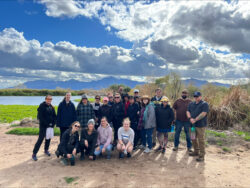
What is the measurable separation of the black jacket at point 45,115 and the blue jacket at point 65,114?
0.71 ft

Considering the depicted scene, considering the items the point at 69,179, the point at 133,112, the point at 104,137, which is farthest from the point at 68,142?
the point at 133,112

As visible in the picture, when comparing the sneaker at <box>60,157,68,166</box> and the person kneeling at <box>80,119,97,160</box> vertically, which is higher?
the person kneeling at <box>80,119,97,160</box>

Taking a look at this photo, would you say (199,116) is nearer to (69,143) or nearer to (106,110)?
(106,110)

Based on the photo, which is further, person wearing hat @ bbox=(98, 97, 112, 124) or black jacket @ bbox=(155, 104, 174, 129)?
person wearing hat @ bbox=(98, 97, 112, 124)

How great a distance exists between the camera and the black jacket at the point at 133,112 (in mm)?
6039

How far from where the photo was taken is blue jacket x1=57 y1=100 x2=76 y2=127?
18.5 ft

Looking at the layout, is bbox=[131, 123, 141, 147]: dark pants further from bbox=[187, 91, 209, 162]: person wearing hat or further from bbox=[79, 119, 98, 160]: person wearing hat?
bbox=[187, 91, 209, 162]: person wearing hat

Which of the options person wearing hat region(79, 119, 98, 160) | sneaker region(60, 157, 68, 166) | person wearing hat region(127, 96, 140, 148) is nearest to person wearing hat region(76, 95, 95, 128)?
person wearing hat region(79, 119, 98, 160)

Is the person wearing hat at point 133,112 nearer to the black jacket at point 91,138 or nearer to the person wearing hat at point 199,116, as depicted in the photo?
the black jacket at point 91,138

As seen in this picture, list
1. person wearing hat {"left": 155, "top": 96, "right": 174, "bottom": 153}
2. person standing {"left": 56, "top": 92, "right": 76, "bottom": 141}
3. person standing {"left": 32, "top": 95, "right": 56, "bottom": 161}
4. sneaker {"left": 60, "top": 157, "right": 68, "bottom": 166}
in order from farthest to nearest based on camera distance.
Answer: person wearing hat {"left": 155, "top": 96, "right": 174, "bottom": 153} < person standing {"left": 56, "top": 92, "right": 76, "bottom": 141} < person standing {"left": 32, "top": 95, "right": 56, "bottom": 161} < sneaker {"left": 60, "top": 157, "right": 68, "bottom": 166}

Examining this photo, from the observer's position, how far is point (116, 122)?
6340mm

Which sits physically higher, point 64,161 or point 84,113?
point 84,113

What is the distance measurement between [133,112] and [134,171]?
1.88 metres

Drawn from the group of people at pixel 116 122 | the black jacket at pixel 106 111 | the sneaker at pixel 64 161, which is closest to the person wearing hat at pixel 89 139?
the group of people at pixel 116 122
